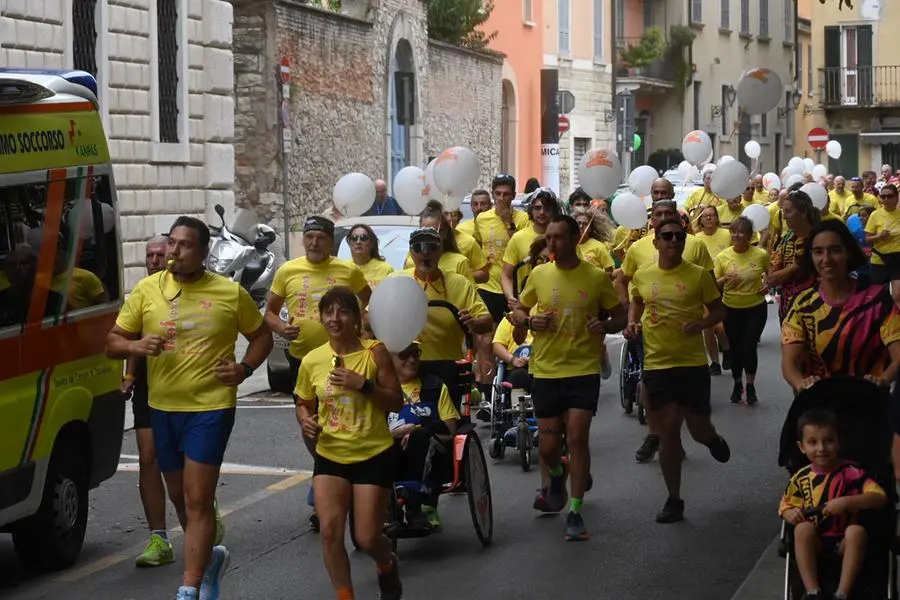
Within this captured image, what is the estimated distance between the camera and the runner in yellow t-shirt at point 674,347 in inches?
426

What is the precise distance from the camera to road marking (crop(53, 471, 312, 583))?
9469 mm

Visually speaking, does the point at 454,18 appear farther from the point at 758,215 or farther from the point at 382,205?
the point at 758,215

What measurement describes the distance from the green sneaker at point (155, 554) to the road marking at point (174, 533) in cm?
19

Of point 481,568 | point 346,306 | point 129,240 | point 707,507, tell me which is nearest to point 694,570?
point 481,568

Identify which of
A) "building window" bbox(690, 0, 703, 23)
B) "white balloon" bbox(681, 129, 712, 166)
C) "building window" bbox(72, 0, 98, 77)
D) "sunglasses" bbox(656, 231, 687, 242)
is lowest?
"sunglasses" bbox(656, 231, 687, 242)

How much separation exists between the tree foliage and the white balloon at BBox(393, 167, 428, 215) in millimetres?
23110

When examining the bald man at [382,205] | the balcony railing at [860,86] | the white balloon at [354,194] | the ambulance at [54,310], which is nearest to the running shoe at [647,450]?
the white balloon at [354,194]

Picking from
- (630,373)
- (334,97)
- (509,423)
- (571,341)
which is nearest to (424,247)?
(571,341)

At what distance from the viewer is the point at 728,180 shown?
1808cm

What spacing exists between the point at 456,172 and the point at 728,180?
4.00 meters

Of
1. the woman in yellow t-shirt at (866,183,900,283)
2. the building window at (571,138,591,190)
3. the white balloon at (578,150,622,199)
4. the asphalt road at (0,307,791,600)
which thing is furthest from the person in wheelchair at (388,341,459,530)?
the building window at (571,138,591,190)

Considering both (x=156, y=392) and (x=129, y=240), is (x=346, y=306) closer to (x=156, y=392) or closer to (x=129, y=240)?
(x=156, y=392)

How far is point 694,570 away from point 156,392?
2931 millimetres

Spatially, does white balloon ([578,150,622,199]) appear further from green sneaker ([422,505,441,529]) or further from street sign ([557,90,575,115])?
street sign ([557,90,575,115])
